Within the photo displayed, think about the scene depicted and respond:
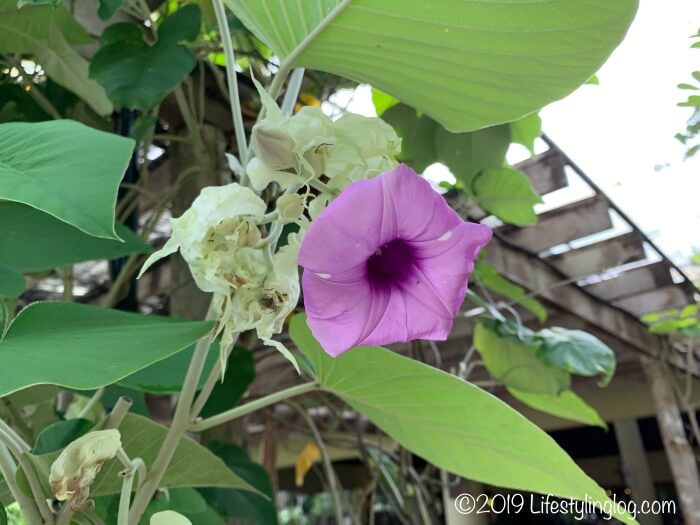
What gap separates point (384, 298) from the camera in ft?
1.10

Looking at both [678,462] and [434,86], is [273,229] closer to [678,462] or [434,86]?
[434,86]

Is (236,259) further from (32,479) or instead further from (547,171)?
(547,171)

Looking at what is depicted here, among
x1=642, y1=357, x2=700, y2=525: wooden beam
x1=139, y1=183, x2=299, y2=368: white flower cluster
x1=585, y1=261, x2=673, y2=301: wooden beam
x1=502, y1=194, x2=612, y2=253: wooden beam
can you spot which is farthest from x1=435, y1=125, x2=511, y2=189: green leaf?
x1=642, y1=357, x2=700, y2=525: wooden beam

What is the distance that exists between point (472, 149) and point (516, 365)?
0.45m

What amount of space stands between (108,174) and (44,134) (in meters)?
0.08

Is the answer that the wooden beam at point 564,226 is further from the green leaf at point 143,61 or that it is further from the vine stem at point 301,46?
the vine stem at point 301,46

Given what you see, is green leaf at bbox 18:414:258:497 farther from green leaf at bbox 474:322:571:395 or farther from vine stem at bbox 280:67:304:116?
green leaf at bbox 474:322:571:395

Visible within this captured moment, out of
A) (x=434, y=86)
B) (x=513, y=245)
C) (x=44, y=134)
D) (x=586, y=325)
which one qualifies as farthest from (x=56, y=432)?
(x=586, y=325)

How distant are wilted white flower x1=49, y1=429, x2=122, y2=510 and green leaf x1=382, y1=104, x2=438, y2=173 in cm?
69

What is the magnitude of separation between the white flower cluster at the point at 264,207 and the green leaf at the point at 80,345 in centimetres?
4

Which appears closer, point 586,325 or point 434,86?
point 434,86

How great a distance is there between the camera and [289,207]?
0.32 m

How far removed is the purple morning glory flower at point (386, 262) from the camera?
0.93 ft

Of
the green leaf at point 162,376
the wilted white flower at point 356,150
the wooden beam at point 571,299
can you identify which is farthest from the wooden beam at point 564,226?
the wilted white flower at point 356,150
